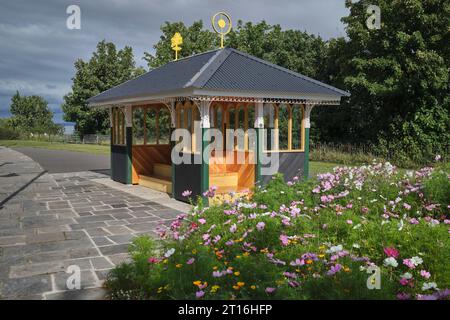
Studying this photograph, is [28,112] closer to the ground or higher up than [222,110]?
higher up

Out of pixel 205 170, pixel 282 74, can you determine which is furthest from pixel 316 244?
pixel 282 74

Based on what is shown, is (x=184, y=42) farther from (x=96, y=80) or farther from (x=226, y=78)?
(x=226, y=78)

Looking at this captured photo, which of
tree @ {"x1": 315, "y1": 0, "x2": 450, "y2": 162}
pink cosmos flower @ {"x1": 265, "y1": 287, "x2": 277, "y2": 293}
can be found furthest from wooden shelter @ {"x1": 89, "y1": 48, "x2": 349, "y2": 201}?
tree @ {"x1": 315, "y1": 0, "x2": 450, "y2": 162}

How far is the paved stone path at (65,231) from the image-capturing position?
17.3 ft

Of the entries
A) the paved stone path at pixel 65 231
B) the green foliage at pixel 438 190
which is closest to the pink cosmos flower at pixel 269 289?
the paved stone path at pixel 65 231

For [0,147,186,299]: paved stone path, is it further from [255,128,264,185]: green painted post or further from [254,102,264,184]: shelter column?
[254,102,264,184]: shelter column

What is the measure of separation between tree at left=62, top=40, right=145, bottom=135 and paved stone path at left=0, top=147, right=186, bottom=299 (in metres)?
29.9

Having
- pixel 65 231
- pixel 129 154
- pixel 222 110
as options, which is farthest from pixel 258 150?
pixel 129 154

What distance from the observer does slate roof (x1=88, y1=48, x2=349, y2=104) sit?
1008cm

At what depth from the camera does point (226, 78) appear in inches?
410

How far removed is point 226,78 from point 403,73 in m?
13.5

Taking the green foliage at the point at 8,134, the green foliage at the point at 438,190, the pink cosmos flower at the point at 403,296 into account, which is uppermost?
the green foliage at the point at 8,134

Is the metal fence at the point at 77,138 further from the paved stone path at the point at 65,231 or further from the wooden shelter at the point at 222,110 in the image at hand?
the wooden shelter at the point at 222,110

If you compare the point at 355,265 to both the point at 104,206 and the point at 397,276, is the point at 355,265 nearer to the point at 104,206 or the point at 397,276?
the point at 397,276
